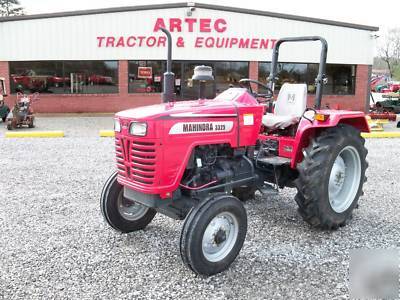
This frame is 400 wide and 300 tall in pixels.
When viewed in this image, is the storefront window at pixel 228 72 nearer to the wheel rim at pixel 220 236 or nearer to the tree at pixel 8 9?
the wheel rim at pixel 220 236

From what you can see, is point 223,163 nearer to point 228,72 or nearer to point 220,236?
point 220,236

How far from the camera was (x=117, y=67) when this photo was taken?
1620 centimetres

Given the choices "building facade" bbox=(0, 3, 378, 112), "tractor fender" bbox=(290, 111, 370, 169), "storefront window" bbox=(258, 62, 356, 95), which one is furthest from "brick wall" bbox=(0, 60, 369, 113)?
"tractor fender" bbox=(290, 111, 370, 169)

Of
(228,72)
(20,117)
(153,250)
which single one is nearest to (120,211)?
(153,250)

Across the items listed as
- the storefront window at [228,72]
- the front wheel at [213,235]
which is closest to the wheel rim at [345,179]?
the front wheel at [213,235]

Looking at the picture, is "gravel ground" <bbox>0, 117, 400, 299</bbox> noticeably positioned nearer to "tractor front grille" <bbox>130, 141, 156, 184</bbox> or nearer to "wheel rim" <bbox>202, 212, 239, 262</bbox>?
"wheel rim" <bbox>202, 212, 239, 262</bbox>

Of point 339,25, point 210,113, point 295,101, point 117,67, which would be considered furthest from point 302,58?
point 210,113

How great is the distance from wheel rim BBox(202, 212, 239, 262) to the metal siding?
531 inches

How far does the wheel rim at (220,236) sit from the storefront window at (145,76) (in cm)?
1333

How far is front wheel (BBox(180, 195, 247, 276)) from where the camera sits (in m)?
3.11

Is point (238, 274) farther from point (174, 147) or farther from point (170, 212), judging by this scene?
point (174, 147)

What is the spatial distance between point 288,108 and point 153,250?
6.78 feet

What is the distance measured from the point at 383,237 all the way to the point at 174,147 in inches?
90.6

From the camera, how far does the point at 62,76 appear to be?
52.7 feet
